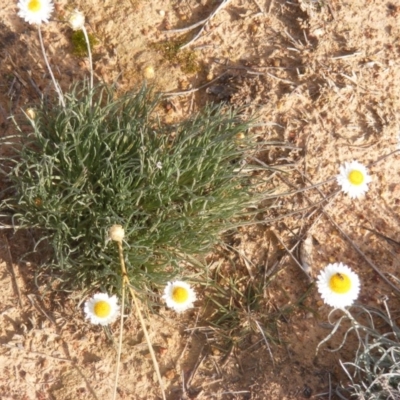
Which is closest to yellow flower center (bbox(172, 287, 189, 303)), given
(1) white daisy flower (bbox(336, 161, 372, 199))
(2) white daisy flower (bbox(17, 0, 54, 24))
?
(1) white daisy flower (bbox(336, 161, 372, 199))

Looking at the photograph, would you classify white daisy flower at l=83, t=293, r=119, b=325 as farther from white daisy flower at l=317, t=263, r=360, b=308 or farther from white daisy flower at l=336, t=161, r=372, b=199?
white daisy flower at l=336, t=161, r=372, b=199

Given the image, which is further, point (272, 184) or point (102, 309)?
point (272, 184)

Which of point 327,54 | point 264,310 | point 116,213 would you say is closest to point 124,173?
point 116,213

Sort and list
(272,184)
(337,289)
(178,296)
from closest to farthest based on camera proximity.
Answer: (337,289) → (178,296) → (272,184)

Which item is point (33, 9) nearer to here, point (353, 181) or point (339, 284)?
point (353, 181)

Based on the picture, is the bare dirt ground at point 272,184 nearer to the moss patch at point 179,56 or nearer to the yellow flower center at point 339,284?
the moss patch at point 179,56

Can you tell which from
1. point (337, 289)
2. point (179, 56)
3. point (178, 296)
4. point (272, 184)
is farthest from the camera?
point (179, 56)

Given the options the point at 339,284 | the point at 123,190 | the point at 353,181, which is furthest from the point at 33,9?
the point at 339,284

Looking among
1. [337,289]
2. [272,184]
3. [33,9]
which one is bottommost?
[337,289]
